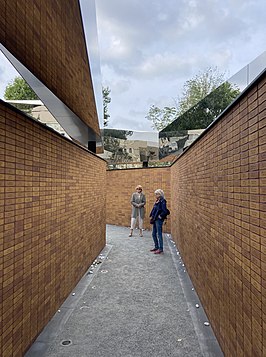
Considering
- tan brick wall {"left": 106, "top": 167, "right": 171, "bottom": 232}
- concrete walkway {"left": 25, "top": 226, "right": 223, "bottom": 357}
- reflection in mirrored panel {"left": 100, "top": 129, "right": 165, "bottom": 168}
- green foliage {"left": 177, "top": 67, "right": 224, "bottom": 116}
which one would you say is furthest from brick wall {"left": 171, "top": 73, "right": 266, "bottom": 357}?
green foliage {"left": 177, "top": 67, "right": 224, "bottom": 116}

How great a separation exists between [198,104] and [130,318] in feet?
13.7

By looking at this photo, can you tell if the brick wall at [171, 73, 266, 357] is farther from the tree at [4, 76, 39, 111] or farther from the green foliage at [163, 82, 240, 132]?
the tree at [4, 76, 39, 111]

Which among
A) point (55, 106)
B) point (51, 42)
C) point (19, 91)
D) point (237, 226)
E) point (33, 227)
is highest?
point (51, 42)

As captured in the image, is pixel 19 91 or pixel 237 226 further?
pixel 19 91

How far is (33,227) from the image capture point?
3.14m

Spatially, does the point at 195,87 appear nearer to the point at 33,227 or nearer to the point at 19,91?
the point at 19,91

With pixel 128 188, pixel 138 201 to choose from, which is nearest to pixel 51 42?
pixel 138 201

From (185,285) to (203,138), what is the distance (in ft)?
8.05

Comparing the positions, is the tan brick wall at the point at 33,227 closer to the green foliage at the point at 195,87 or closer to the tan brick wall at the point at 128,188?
the tan brick wall at the point at 128,188

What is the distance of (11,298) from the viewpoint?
2.59 m

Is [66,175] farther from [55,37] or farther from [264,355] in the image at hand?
[264,355]

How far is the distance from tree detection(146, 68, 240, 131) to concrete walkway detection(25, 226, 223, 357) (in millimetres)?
2538

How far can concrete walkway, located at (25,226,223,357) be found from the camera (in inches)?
121

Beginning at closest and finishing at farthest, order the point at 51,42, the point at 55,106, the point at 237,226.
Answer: the point at 237,226 → the point at 51,42 → the point at 55,106
